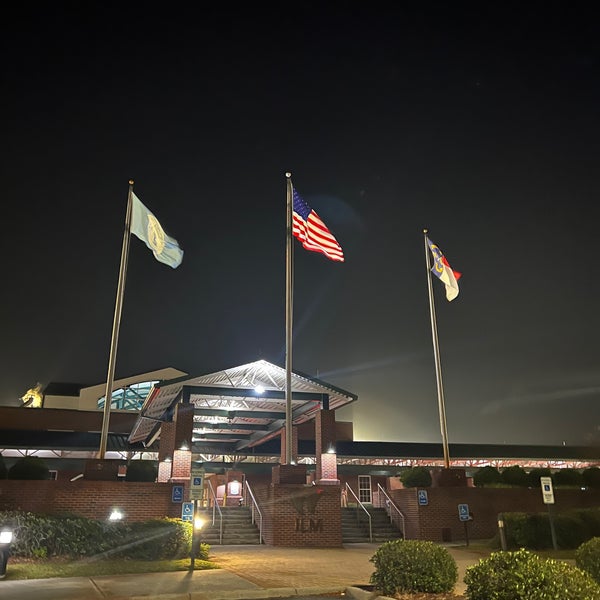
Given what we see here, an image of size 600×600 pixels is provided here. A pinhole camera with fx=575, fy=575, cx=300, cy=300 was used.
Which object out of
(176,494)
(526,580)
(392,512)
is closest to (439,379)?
(392,512)

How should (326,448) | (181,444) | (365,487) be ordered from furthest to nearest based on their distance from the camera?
(365,487) → (326,448) → (181,444)

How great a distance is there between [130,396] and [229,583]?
40.9 meters

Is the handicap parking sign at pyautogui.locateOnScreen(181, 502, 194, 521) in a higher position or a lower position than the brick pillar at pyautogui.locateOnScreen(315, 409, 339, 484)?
lower

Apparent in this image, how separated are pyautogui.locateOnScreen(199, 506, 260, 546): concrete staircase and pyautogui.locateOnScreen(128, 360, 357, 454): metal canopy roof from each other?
526 cm

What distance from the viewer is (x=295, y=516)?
20422mm

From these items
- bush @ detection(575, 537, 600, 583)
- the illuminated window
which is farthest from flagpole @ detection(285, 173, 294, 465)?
the illuminated window

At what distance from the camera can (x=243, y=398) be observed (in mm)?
27531

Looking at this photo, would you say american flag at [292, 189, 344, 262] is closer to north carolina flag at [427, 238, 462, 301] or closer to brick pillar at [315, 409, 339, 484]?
north carolina flag at [427, 238, 462, 301]

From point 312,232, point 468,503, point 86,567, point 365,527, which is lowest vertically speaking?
point 86,567

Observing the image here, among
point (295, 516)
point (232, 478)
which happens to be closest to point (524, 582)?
point (295, 516)

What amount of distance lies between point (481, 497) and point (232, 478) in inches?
692

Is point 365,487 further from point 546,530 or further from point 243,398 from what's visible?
point 546,530

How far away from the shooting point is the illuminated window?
163 feet

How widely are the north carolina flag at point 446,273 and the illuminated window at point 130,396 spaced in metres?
33.5
